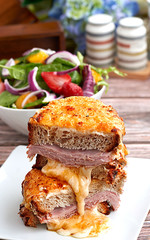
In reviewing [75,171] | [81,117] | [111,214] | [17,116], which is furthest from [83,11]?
[111,214]

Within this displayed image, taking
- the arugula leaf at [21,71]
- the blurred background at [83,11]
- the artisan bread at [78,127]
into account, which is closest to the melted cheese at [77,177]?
the artisan bread at [78,127]

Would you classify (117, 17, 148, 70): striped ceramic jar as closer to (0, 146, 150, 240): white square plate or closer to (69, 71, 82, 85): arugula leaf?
(69, 71, 82, 85): arugula leaf

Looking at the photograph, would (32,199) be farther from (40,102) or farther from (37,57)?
(37,57)

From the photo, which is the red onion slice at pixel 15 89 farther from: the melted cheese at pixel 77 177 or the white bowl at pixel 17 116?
the melted cheese at pixel 77 177

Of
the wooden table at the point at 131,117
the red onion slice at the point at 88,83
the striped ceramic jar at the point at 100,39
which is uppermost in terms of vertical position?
the red onion slice at the point at 88,83

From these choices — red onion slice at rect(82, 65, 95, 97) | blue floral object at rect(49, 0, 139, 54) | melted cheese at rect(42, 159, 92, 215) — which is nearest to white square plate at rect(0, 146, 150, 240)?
melted cheese at rect(42, 159, 92, 215)

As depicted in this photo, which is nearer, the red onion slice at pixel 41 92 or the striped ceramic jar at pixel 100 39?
the red onion slice at pixel 41 92

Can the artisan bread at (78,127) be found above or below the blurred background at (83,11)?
above
